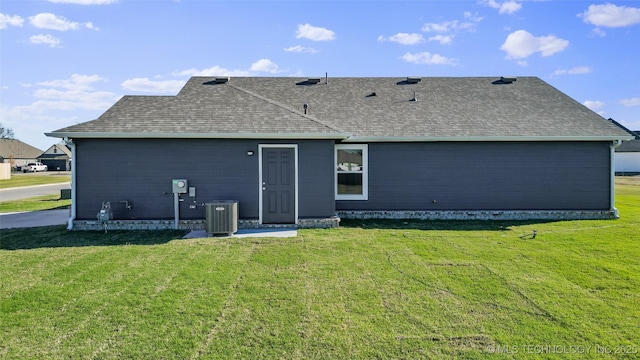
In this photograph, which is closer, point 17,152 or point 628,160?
point 628,160

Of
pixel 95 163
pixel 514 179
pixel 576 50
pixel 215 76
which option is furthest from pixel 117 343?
pixel 576 50

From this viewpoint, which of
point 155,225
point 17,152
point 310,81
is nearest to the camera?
point 155,225

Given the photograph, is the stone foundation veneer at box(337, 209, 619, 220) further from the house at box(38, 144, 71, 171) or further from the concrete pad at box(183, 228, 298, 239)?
the house at box(38, 144, 71, 171)

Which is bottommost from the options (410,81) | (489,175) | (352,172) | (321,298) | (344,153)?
(321,298)

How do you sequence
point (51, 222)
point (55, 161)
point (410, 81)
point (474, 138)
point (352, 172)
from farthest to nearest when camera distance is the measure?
point (55, 161)
point (410, 81)
point (352, 172)
point (474, 138)
point (51, 222)

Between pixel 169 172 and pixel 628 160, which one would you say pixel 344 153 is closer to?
pixel 169 172

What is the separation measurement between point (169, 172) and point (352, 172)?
525 centimetres

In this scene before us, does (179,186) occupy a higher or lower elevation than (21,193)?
higher

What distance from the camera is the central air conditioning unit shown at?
7.90m

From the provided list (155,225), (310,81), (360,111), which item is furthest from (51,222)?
(360,111)

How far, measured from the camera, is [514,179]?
1034 centimetres

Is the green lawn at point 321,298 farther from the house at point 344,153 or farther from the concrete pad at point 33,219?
the concrete pad at point 33,219

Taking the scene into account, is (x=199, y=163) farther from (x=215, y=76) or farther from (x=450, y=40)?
(x=450, y=40)

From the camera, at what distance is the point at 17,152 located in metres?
58.4
